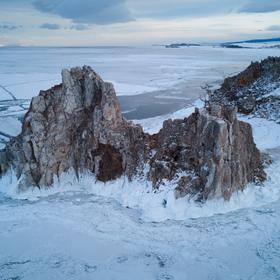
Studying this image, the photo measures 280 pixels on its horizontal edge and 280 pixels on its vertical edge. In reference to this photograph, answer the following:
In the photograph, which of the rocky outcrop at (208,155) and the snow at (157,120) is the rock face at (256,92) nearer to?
the snow at (157,120)

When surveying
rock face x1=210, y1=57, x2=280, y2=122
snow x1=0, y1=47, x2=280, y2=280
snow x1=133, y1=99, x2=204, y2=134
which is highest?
rock face x1=210, y1=57, x2=280, y2=122

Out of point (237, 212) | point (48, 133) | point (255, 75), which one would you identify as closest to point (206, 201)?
point (237, 212)

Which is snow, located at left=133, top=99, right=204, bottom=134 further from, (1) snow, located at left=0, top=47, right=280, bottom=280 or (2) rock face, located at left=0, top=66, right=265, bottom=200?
(1) snow, located at left=0, top=47, right=280, bottom=280

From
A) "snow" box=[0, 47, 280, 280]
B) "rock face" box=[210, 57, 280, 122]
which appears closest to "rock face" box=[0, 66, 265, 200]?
"snow" box=[0, 47, 280, 280]

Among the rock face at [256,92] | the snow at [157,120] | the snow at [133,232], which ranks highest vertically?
the rock face at [256,92]

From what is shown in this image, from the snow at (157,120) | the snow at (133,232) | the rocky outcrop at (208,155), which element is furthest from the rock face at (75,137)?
the snow at (157,120)

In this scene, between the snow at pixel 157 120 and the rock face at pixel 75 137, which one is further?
the snow at pixel 157 120

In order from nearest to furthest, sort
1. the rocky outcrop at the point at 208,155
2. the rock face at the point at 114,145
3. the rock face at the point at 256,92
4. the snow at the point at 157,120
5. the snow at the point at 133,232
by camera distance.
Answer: the snow at the point at 133,232
the rocky outcrop at the point at 208,155
the rock face at the point at 114,145
the snow at the point at 157,120
the rock face at the point at 256,92
